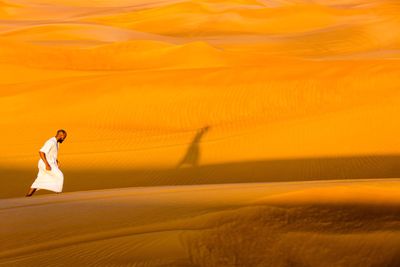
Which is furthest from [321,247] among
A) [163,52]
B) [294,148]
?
[163,52]

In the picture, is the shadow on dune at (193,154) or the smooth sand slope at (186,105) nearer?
the shadow on dune at (193,154)

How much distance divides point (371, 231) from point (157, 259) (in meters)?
1.48

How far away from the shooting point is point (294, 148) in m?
11.7

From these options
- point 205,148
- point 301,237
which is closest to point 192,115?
point 205,148

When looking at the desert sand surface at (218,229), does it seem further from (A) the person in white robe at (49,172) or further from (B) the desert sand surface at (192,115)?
(B) the desert sand surface at (192,115)

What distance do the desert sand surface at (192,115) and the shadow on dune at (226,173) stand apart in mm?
15

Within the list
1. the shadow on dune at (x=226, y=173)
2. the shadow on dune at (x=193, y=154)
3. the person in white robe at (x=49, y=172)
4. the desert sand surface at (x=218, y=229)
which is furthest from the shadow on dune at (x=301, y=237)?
the shadow on dune at (x=193, y=154)

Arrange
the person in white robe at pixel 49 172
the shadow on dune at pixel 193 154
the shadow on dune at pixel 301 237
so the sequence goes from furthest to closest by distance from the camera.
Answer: the shadow on dune at pixel 193 154, the person in white robe at pixel 49 172, the shadow on dune at pixel 301 237

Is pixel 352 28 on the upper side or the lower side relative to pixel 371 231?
lower

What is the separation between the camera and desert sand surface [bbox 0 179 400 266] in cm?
497

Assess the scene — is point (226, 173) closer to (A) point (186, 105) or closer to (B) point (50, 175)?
(B) point (50, 175)

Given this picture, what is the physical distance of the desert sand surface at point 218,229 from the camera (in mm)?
4973

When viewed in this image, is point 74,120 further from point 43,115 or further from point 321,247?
point 321,247

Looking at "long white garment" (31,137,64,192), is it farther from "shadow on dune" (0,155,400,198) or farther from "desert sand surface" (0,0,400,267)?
"shadow on dune" (0,155,400,198)
